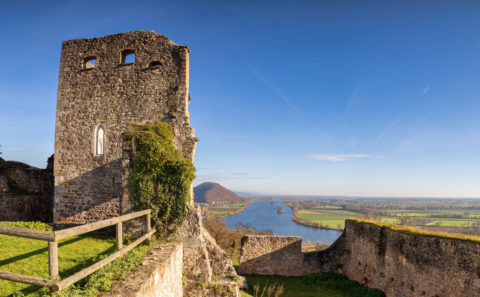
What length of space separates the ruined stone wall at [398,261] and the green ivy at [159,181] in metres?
8.43

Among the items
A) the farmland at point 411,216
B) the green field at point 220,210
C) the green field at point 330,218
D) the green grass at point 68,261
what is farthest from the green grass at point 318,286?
the green field at point 220,210

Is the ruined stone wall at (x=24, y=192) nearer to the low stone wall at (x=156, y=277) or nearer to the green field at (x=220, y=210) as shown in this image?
the low stone wall at (x=156, y=277)

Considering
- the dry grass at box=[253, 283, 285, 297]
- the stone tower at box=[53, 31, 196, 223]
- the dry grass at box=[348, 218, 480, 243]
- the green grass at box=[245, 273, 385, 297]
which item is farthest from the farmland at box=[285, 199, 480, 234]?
the stone tower at box=[53, 31, 196, 223]

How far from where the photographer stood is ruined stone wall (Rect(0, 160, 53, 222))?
11.7 meters

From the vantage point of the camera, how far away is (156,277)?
473 centimetres

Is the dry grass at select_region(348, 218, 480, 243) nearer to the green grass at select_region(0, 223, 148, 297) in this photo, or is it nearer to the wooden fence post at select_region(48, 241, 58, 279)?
the green grass at select_region(0, 223, 148, 297)

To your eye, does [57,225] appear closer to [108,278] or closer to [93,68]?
[93,68]

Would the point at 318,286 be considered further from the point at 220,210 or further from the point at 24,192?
the point at 220,210

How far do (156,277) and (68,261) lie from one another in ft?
7.04

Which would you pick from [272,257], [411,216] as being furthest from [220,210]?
[272,257]

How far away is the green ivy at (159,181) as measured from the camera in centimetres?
752

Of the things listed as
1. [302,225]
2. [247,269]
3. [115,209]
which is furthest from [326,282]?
[302,225]

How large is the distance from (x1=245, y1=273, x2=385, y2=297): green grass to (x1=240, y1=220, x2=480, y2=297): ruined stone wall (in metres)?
0.44

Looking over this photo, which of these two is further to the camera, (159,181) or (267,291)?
(267,291)
